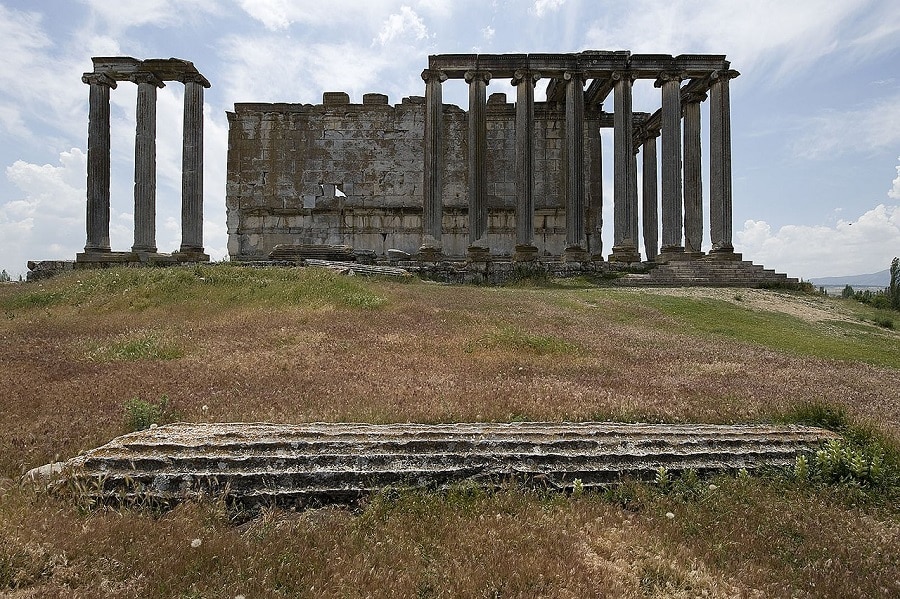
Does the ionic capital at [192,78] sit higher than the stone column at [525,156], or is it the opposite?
the ionic capital at [192,78]

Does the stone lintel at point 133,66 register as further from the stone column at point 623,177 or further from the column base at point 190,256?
the stone column at point 623,177

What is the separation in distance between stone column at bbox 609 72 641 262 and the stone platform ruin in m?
21.4

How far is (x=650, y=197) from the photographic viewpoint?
32.0 meters

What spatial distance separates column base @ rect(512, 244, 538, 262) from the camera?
84.3 feet

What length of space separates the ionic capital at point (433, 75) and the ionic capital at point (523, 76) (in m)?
3.37

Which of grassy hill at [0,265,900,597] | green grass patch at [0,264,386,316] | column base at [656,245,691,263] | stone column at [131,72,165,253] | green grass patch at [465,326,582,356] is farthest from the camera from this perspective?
stone column at [131,72,165,253]

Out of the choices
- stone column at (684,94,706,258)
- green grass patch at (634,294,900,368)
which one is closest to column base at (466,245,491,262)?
green grass patch at (634,294,900,368)

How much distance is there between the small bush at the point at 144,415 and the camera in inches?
213

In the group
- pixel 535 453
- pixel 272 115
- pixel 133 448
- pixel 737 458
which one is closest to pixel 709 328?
pixel 737 458

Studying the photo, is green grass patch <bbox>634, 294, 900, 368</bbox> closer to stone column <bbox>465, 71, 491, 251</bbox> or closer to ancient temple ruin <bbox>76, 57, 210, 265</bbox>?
stone column <bbox>465, 71, 491, 251</bbox>

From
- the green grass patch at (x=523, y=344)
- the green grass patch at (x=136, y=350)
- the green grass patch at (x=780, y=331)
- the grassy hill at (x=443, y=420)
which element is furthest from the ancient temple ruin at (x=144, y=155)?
the green grass patch at (x=780, y=331)

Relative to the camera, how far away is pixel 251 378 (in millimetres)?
7543

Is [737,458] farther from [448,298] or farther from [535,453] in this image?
[448,298]

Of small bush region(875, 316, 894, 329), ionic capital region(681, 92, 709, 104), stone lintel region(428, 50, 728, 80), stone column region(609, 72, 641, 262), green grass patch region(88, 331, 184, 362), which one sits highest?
stone lintel region(428, 50, 728, 80)
